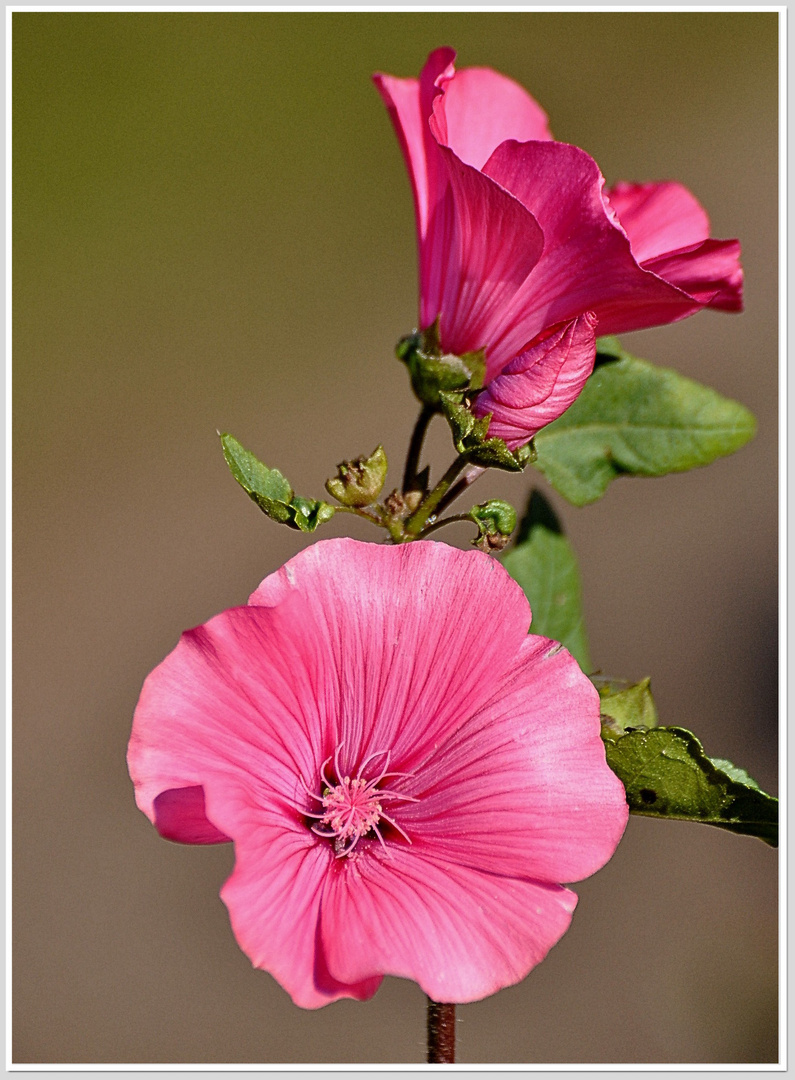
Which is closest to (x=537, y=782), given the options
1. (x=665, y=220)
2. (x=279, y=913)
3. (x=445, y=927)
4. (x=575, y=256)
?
(x=445, y=927)

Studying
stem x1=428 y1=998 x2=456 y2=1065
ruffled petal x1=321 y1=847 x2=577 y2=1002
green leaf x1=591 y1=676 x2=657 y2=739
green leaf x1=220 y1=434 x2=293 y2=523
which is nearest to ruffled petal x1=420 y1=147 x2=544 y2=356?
green leaf x1=220 y1=434 x2=293 y2=523

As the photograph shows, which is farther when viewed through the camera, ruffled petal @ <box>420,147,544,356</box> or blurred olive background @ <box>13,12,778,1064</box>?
blurred olive background @ <box>13,12,778,1064</box>

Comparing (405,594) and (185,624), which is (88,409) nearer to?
(185,624)

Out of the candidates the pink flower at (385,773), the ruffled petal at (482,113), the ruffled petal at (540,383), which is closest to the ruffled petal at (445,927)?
the pink flower at (385,773)

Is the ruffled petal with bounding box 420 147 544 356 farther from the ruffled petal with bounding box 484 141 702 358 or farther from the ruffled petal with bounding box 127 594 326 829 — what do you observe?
the ruffled petal with bounding box 127 594 326 829

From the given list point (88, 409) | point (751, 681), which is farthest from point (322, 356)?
point (751, 681)

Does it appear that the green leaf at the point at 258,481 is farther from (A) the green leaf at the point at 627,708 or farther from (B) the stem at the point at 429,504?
(A) the green leaf at the point at 627,708
